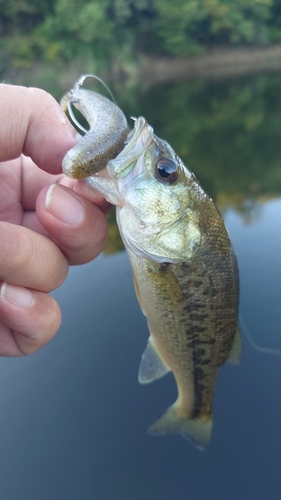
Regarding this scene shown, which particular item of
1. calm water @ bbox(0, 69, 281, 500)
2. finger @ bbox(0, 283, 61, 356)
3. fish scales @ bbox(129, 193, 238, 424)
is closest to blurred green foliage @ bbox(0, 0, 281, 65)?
calm water @ bbox(0, 69, 281, 500)

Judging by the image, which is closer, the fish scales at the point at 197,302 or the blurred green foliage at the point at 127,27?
the fish scales at the point at 197,302

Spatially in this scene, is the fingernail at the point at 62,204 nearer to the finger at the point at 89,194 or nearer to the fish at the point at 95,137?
the finger at the point at 89,194

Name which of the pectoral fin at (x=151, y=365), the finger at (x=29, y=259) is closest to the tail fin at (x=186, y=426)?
the pectoral fin at (x=151, y=365)

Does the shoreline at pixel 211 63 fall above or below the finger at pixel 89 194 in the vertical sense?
above

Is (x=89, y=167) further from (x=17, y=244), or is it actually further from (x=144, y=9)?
(x=144, y=9)

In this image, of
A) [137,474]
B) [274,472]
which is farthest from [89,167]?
[274,472]

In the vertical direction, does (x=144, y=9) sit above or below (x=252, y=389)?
above

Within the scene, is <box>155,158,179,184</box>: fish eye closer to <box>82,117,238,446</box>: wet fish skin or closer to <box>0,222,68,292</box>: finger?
<box>82,117,238,446</box>: wet fish skin
